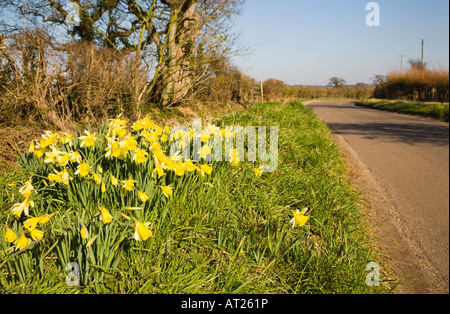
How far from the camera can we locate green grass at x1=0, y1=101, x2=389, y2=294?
1684 mm

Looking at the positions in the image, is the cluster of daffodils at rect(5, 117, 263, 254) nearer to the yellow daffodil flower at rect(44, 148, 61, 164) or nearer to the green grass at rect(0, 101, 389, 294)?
the yellow daffodil flower at rect(44, 148, 61, 164)

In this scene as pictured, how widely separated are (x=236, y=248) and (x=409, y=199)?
111 inches

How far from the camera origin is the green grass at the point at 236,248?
168 cm

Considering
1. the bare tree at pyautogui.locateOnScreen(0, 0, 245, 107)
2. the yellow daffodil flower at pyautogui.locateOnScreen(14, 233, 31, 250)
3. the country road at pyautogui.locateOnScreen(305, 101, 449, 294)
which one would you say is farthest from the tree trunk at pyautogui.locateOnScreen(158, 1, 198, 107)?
the yellow daffodil flower at pyautogui.locateOnScreen(14, 233, 31, 250)

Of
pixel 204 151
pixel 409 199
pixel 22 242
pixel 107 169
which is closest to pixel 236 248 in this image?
pixel 204 151

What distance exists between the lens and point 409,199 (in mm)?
3832

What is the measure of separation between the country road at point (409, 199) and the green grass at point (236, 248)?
0.31 m

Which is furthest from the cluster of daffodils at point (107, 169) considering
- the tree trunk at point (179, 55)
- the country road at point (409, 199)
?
the tree trunk at point (179, 55)

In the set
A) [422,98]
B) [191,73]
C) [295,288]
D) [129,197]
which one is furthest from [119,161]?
[422,98]

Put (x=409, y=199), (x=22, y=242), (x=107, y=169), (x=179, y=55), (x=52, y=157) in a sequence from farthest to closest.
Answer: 1. (x=179, y=55)
2. (x=409, y=199)
3. (x=107, y=169)
4. (x=52, y=157)
5. (x=22, y=242)

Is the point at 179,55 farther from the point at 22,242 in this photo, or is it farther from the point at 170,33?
the point at 22,242

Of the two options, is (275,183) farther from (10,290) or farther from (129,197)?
(10,290)

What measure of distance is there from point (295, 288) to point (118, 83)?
5128 mm
